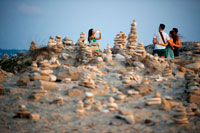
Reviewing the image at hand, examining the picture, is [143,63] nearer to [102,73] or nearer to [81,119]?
[102,73]

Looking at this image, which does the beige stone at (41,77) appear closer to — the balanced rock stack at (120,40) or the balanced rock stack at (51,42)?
the balanced rock stack at (51,42)

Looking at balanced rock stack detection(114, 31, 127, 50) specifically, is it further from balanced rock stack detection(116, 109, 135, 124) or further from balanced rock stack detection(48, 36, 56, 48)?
balanced rock stack detection(116, 109, 135, 124)

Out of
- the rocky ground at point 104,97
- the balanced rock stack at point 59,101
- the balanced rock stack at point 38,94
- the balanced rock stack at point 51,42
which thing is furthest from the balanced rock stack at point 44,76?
the balanced rock stack at point 51,42

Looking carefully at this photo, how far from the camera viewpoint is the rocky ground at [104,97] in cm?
670

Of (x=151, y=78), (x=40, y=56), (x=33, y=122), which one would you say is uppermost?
(x=40, y=56)

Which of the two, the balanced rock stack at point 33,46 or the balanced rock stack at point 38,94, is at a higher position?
the balanced rock stack at point 33,46

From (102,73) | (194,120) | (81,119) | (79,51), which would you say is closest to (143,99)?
(194,120)

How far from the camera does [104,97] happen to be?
8734 mm

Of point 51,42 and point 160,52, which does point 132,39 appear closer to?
point 160,52

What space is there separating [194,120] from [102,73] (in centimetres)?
547

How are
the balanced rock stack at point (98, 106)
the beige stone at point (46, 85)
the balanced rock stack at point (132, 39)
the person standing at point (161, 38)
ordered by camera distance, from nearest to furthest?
the balanced rock stack at point (98, 106), the beige stone at point (46, 85), the person standing at point (161, 38), the balanced rock stack at point (132, 39)

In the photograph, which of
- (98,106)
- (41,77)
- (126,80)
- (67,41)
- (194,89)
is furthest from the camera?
(67,41)

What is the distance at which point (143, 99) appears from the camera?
8.69 m

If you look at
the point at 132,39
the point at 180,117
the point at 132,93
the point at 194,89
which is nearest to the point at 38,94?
the point at 132,93
